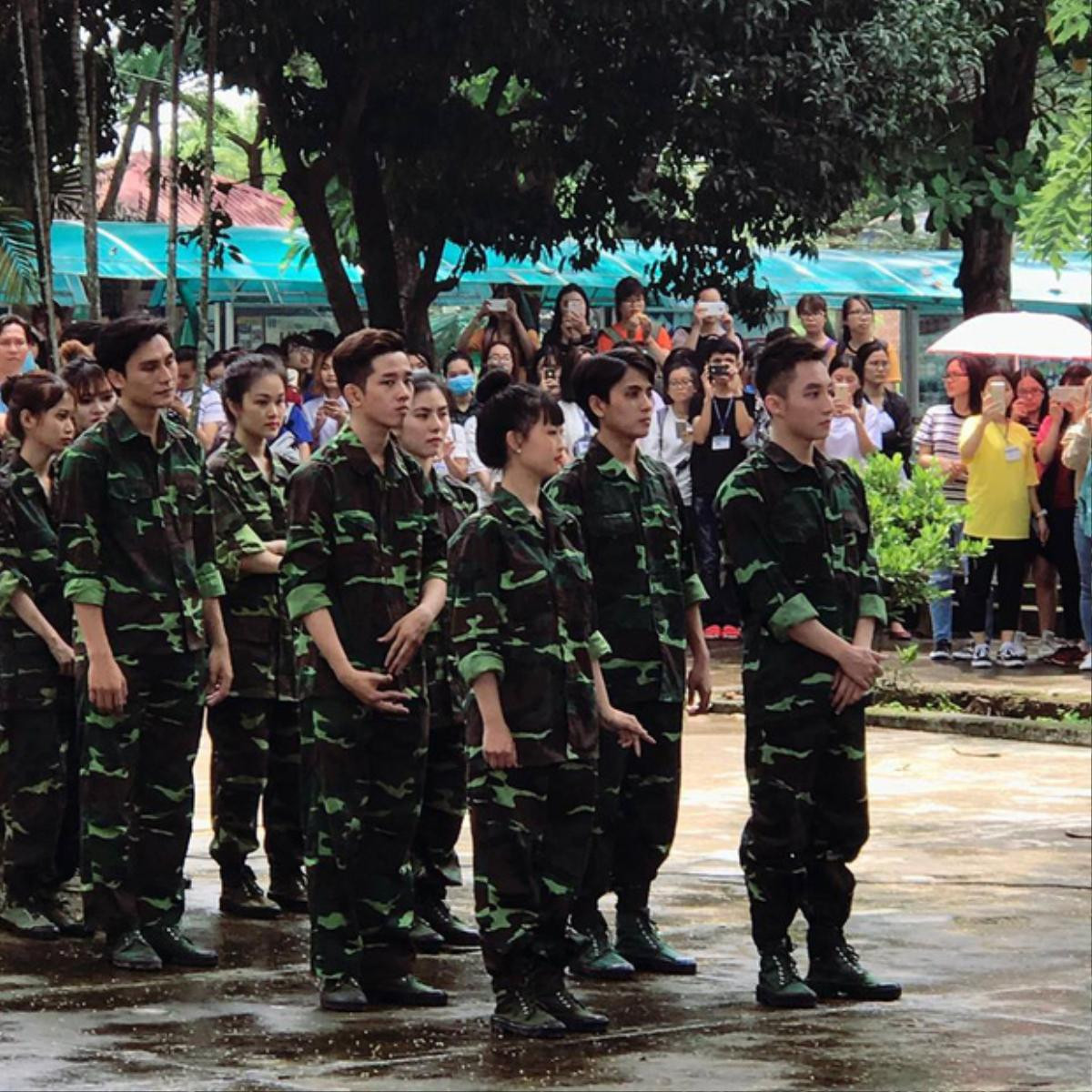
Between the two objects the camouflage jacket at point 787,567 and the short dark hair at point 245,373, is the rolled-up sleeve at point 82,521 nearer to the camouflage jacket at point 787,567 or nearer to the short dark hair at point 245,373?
the short dark hair at point 245,373

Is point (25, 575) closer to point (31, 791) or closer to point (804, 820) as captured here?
point (31, 791)

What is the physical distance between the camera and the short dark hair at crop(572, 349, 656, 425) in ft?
26.2

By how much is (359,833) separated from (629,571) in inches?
48.3

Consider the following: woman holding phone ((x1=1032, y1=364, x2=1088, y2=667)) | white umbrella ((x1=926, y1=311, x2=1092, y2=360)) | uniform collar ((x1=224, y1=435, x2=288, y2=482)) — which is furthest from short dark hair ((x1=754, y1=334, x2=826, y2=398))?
white umbrella ((x1=926, y1=311, x2=1092, y2=360))

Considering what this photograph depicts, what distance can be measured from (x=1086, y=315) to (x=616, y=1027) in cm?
3064

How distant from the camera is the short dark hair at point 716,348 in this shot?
53.0 ft

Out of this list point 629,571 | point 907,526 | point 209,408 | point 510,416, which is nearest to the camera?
point 510,416

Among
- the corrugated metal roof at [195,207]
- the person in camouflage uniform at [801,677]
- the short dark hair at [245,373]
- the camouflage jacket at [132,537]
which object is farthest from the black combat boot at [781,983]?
the corrugated metal roof at [195,207]

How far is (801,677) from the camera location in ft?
25.0

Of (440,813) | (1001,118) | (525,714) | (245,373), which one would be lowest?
(440,813)

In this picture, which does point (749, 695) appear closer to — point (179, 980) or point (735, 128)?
point (179, 980)

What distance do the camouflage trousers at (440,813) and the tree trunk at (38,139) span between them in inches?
219

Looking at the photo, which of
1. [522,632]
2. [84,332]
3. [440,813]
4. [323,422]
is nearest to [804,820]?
[522,632]

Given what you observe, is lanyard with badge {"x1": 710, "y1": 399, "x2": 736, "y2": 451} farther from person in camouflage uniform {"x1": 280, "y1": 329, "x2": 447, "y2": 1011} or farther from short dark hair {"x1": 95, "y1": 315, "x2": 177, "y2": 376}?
person in camouflage uniform {"x1": 280, "y1": 329, "x2": 447, "y2": 1011}
